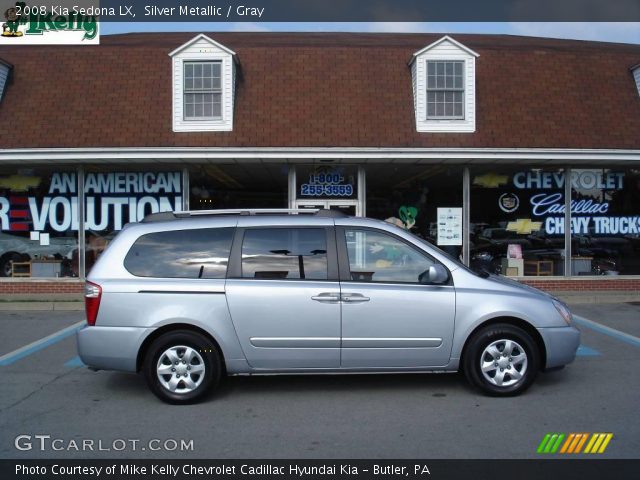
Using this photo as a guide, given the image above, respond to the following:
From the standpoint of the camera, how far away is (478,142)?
41.2ft

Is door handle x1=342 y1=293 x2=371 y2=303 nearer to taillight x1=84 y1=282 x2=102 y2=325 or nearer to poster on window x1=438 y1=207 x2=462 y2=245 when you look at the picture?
taillight x1=84 y1=282 x2=102 y2=325

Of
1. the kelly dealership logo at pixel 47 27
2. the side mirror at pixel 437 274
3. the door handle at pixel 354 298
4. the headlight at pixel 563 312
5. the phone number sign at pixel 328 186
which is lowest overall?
the headlight at pixel 563 312

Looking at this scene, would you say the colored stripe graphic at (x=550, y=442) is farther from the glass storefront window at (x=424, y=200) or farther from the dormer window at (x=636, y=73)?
the dormer window at (x=636, y=73)

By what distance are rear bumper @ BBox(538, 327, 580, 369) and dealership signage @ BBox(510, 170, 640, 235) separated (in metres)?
7.55

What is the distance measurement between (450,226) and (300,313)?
8101mm

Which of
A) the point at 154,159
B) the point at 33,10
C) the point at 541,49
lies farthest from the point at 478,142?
the point at 33,10

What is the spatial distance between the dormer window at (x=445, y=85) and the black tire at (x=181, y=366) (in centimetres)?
864

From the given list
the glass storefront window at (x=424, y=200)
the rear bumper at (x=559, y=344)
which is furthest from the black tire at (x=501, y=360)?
the glass storefront window at (x=424, y=200)

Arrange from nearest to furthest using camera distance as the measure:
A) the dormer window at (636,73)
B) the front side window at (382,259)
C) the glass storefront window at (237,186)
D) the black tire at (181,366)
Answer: the black tire at (181,366) < the front side window at (382,259) < the glass storefront window at (237,186) < the dormer window at (636,73)

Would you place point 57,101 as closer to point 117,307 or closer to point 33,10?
point 33,10

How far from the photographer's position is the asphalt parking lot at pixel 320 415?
466 centimetres

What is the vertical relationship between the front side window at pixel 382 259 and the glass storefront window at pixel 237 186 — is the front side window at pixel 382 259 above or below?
below

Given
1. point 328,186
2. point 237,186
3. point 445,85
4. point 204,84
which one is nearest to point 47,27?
point 204,84

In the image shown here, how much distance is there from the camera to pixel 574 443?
15.5ft
